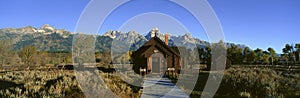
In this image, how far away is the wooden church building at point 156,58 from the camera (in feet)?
110

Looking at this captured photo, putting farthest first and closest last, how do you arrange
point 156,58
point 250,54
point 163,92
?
point 250,54
point 156,58
point 163,92

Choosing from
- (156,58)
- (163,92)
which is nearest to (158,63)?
(156,58)

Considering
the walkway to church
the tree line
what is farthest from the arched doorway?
the tree line

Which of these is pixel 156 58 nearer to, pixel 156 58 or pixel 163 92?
pixel 156 58

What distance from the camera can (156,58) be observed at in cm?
3422

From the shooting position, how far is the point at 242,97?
542 inches

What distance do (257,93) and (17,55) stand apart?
68353mm

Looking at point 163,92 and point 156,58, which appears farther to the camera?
point 156,58

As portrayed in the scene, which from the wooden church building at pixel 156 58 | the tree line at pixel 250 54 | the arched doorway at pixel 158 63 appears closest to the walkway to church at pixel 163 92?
the wooden church building at pixel 156 58

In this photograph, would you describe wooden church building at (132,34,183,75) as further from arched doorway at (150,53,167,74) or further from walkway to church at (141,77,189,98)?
walkway to church at (141,77,189,98)

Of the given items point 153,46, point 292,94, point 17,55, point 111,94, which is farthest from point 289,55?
point 111,94

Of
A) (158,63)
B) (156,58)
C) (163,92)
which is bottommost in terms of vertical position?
(163,92)

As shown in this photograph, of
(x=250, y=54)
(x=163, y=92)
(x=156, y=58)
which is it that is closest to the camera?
(x=163, y=92)

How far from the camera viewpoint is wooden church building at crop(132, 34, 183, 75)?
110 ft
